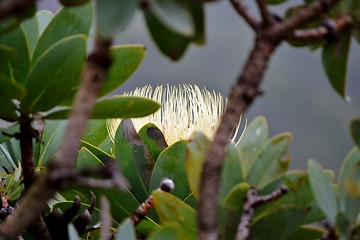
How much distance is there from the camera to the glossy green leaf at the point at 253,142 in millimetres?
823

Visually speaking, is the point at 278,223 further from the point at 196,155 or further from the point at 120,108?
the point at 120,108

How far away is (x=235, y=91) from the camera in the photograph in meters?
0.58

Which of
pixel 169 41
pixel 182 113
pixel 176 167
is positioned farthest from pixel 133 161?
pixel 169 41

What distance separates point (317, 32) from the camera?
0.61 meters

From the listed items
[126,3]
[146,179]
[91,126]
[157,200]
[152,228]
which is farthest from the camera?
[91,126]

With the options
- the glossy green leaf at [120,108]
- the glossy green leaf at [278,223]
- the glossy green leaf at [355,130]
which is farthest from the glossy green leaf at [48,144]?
the glossy green leaf at [355,130]

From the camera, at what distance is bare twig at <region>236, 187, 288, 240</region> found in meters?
0.70

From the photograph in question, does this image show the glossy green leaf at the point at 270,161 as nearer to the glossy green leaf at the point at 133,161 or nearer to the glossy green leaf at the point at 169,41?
the glossy green leaf at the point at 169,41

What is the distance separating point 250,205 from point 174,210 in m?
0.09

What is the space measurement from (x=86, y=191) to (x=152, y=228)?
0.13 metres

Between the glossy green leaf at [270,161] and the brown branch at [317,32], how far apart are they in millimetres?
181

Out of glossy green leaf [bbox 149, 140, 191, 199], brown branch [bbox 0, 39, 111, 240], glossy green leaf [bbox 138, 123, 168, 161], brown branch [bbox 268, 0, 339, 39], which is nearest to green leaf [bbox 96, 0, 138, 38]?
brown branch [bbox 0, 39, 111, 240]

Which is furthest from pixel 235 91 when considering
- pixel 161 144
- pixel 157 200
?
pixel 161 144

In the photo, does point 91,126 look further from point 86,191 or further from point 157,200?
point 157,200
